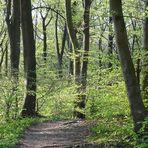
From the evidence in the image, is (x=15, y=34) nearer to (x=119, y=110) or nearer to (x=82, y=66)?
(x=82, y=66)

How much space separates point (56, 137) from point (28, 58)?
260 inches

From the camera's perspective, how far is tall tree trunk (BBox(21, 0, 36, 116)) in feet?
56.4

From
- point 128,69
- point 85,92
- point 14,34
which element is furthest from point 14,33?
point 128,69

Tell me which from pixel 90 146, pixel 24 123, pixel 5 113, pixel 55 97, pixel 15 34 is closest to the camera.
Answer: pixel 90 146

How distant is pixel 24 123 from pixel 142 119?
730 cm

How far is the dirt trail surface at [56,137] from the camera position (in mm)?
9906

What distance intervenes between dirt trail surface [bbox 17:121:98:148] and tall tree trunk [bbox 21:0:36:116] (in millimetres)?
2297

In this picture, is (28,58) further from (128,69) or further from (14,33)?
(128,69)

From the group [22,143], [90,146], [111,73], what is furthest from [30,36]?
[90,146]

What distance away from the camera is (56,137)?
11.8m

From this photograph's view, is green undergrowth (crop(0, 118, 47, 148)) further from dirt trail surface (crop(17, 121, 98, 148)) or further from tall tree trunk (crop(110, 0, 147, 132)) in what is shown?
tall tree trunk (crop(110, 0, 147, 132))

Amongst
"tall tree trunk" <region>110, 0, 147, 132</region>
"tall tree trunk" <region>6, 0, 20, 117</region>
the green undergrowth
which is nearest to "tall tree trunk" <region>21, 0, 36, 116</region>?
"tall tree trunk" <region>6, 0, 20, 117</region>

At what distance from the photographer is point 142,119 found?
8.05m

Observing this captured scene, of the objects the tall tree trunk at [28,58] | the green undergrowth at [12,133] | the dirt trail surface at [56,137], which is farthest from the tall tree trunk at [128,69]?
the tall tree trunk at [28,58]
